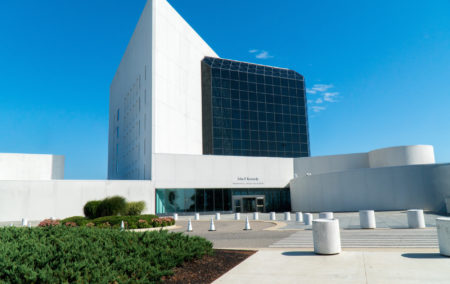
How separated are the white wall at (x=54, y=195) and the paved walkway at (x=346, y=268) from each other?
28.6 metres

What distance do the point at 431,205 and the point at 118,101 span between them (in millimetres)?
49663

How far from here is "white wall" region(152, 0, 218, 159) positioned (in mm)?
40094

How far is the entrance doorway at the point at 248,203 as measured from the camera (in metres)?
41.3

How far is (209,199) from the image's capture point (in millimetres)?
39781

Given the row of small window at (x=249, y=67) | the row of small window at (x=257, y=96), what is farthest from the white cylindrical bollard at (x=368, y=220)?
the row of small window at (x=249, y=67)

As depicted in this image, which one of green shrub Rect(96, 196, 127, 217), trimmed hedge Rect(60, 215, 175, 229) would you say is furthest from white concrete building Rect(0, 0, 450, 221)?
→ trimmed hedge Rect(60, 215, 175, 229)

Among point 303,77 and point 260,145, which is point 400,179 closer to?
point 260,145

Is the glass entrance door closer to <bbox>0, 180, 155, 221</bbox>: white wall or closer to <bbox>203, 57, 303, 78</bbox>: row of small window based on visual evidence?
<bbox>0, 180, 155, 221</bbox>: white wall

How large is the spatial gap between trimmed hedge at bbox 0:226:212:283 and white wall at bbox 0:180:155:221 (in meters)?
25.7

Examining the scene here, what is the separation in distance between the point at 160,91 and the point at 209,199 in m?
14.4

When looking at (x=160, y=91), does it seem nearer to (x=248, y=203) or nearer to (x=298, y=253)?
(x=248, y=203)

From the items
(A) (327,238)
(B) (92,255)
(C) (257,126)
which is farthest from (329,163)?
(B) (92,255)

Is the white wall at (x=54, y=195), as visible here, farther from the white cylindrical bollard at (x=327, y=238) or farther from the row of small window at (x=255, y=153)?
the white cylindrical bollard at (x=327, y=238)

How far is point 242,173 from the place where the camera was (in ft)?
136
